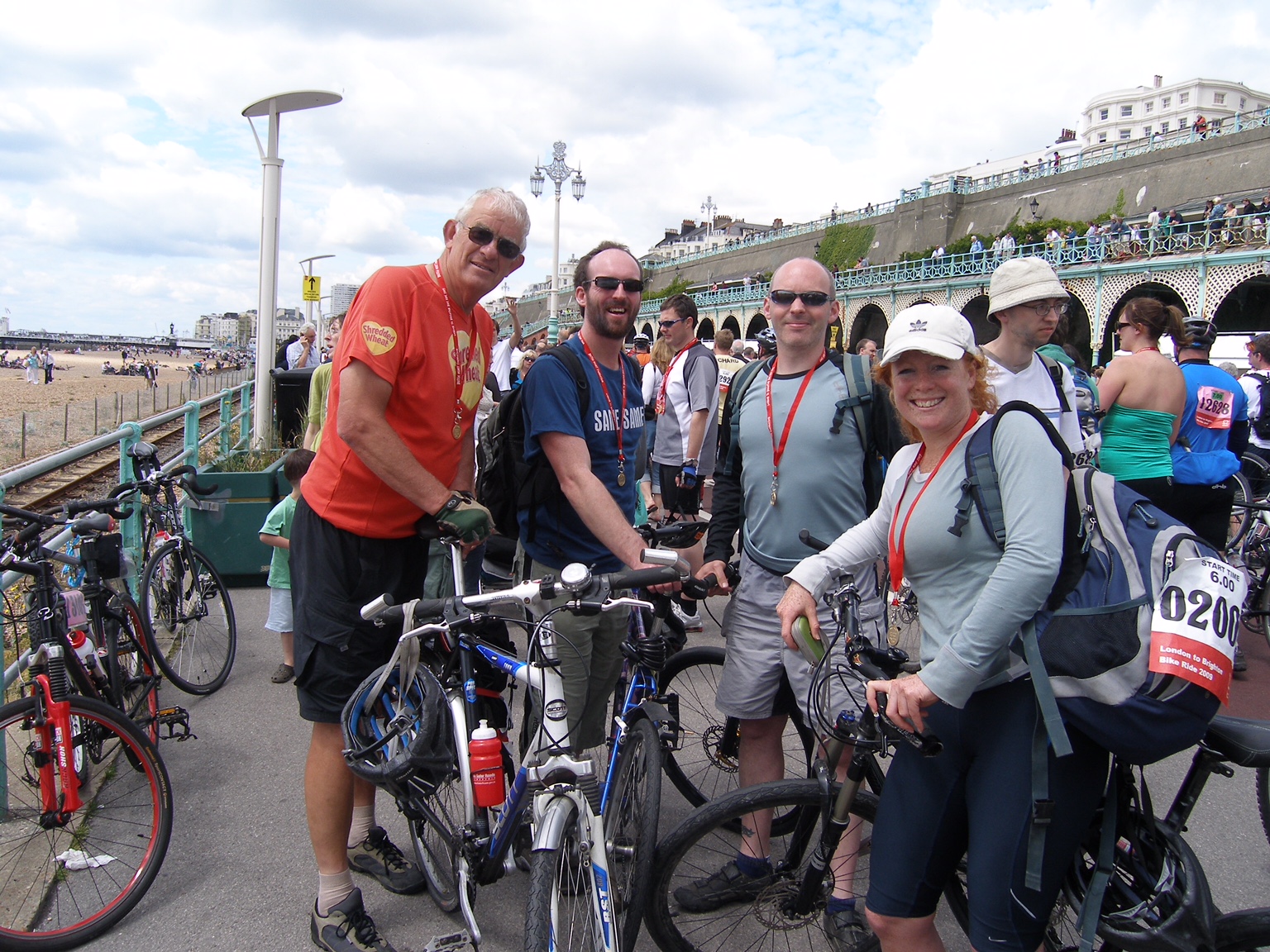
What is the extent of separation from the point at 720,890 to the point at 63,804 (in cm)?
226

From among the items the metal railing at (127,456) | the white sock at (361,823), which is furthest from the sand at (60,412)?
the white sock at (361,823)

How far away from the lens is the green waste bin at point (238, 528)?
6730 mm

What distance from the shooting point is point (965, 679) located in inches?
74.1

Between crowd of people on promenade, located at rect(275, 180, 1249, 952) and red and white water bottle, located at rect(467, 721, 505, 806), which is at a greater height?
crowd of people on promenade, located at rect(275, 180, 1249, 952)

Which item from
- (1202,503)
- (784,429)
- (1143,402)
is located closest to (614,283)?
(784,429)

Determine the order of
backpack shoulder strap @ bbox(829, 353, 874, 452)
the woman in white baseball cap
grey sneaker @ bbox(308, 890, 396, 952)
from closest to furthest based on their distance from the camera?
1. the woman in white baseball cap
2. grey sneaker @ bbox(308, 890, 396, 952)
3. backpack shoulder strap @ bbox(829, 353, 874, 452)

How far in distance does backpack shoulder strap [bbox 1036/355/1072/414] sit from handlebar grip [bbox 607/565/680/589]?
2051mm

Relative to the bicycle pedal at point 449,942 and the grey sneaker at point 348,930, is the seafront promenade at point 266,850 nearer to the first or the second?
the grey sneaker at point 348,930

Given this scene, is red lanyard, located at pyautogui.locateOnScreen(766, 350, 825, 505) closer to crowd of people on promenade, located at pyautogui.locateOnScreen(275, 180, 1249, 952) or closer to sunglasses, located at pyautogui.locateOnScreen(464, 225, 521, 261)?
crowd of people on promenade, located at pyautogui.locateOnScreen(275, 180, 1249, 952)

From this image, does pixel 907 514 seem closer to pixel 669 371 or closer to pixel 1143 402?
pixel 1143 402

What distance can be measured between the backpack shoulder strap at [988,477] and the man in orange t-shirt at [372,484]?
54.2 inches

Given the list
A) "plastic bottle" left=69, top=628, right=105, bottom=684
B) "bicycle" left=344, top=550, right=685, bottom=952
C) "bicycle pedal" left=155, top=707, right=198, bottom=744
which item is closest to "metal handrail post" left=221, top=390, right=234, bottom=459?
"bicycle pedal" left=155, top=707, right=198, bottom=744

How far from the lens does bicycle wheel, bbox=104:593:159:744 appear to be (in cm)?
381

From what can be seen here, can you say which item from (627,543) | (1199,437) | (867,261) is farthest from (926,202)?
(627,543)
